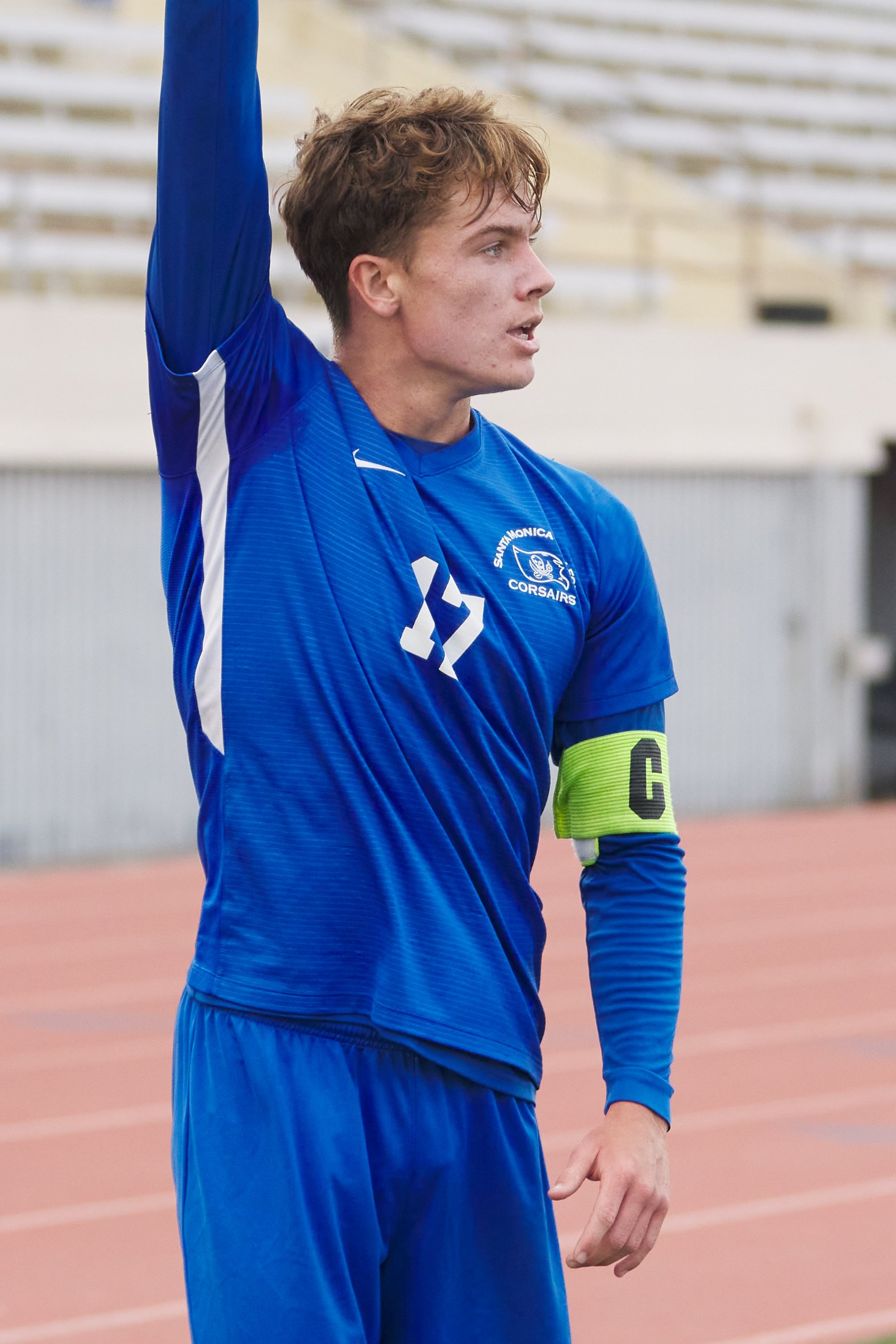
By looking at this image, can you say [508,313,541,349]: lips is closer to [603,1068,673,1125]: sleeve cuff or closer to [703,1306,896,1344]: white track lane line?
[603,1068,673,1125]: sleeve cuff

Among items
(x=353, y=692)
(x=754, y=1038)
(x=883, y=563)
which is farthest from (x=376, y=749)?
(x=883, y=563)

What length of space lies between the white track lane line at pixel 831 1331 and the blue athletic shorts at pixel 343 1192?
2.56 m

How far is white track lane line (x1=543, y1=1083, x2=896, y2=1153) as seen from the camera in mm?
5855

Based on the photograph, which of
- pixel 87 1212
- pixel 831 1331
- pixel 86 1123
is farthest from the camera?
pixel 86 1123

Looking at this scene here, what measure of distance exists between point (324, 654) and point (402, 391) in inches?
12.5

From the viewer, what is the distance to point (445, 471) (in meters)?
1.88

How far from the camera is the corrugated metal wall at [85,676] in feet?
37.4

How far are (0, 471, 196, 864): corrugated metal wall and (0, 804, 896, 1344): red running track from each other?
26.1 inches

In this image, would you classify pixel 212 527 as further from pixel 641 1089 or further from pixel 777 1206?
pixel 777 1206

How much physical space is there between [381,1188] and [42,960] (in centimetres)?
718

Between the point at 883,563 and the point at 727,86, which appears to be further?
the point at 727,86

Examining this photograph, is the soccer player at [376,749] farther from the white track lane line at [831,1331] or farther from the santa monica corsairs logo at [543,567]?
the white track lane line at [831,1331]

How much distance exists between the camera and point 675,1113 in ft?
20.2

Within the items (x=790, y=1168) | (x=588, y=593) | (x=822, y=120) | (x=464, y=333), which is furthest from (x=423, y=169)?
(x=822, y=120)
